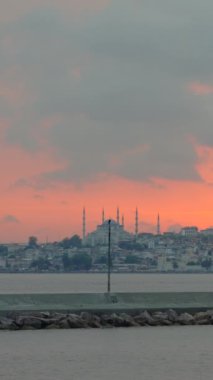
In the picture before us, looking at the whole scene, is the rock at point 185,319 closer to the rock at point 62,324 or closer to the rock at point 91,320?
the rock at point 91,320

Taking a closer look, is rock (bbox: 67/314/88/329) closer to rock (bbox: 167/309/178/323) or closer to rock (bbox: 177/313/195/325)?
rock (bbox: 167/309/178/323)

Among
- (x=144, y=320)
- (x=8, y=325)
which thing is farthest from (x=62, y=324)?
(x=144, y=320)

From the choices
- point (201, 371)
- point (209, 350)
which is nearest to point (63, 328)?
point (209, 350)

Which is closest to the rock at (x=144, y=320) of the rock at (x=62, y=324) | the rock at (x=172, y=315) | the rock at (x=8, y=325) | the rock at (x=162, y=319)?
the rock at (x=162, y=319)

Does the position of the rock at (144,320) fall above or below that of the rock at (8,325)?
above

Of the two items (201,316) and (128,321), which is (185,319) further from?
(128,321)

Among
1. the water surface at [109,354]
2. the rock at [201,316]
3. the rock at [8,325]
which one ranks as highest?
the rock at [201,316]

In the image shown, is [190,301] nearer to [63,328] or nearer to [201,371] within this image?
[63,328]

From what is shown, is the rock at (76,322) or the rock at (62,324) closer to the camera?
the rock at (62,324)
